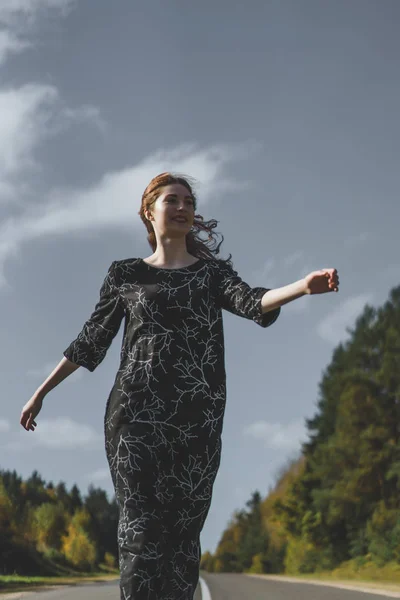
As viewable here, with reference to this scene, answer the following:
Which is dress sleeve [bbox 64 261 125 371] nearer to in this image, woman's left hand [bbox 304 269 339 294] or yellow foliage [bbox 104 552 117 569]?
woman's left hand [bbox 304 269 339 294]

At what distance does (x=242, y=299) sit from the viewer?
353cm

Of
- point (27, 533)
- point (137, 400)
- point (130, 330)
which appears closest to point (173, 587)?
point (137, 400)

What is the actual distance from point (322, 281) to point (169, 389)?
30.7 inches

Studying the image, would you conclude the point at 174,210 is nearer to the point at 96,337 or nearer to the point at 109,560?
the point at 96,337

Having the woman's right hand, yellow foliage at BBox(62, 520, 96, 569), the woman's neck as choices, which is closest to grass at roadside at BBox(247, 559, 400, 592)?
the woman's right hand

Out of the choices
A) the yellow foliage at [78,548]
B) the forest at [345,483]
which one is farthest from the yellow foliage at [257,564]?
the forest at [345,483]

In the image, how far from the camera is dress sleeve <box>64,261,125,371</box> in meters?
3.78

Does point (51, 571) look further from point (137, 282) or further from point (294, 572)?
point (137, 282)

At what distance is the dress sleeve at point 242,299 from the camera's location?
3479 mm

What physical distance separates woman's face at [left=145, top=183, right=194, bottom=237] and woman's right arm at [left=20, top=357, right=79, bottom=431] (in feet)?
2.46

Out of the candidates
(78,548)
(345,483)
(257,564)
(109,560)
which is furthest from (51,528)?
(345,483)

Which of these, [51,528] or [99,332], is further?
[51,528]

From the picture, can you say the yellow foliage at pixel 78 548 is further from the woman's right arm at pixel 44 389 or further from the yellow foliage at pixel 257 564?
the woman's right arm at pixel 44 389

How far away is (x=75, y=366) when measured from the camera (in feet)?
12.7
